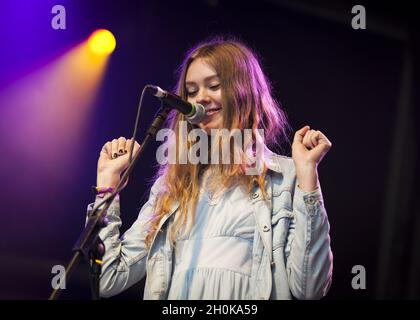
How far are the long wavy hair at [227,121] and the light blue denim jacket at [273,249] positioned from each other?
5cm

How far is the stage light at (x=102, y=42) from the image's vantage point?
113 inches

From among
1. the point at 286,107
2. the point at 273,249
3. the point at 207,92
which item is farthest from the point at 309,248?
the point at 286,107

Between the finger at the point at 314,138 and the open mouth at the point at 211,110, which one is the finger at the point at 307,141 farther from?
the open mouth at the point at 211,110

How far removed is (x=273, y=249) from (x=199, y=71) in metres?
0.74

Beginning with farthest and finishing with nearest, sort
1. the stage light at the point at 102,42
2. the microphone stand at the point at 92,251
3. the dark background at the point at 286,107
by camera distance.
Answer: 1. the stage light at the point at 102,42
2. the dark background at the point at 286,107
3. the microphone stand at the point at 92,251

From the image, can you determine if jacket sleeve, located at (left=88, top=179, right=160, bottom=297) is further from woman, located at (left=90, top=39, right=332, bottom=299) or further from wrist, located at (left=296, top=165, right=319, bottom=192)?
wrist, located at (left=296, top=165, right=319, bottom=192)

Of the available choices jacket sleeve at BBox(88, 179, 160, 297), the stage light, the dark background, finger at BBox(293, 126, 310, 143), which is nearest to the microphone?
finger at BBox(293, 126, 310, 143)

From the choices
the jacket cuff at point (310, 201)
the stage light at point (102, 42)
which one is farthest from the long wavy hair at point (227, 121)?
the stage light at point (102, 42)

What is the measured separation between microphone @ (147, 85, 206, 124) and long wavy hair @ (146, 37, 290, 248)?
33cm

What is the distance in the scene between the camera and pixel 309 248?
5.76 ft
